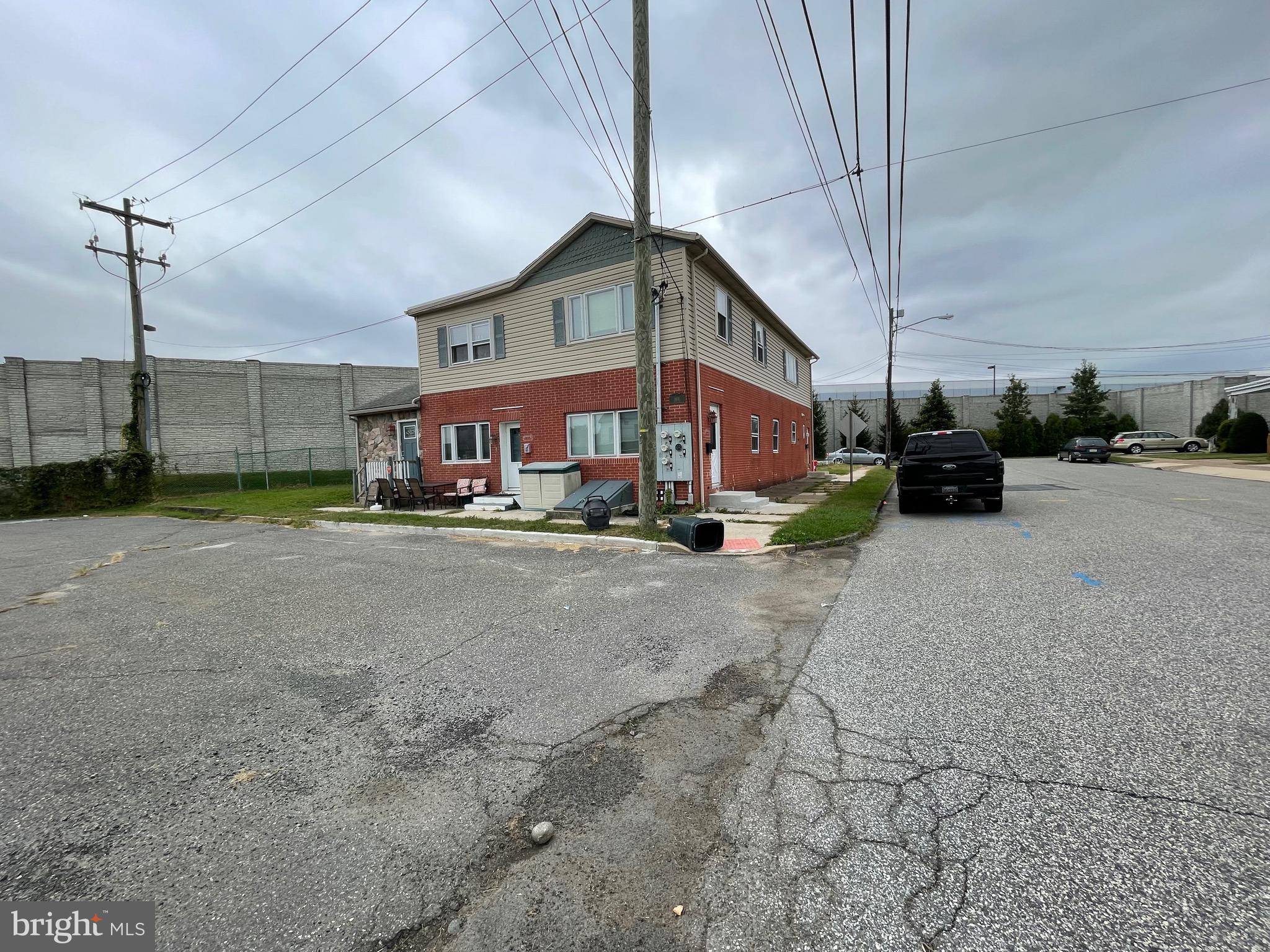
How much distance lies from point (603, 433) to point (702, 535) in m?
6.27

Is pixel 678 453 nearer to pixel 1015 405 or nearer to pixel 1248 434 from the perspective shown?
pixel 1248 434

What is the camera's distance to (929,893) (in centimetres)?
206

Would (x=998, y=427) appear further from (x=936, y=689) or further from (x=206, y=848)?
(x=206, y=848)

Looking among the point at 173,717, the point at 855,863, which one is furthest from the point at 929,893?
the point at 173,717

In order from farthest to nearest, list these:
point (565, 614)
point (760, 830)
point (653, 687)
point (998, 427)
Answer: point (998, 427) < point (565, 614) < point (653, 687) < point (760, 830)

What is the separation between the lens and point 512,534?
36.0ft

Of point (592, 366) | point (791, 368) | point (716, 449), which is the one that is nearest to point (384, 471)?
point (592, 366)

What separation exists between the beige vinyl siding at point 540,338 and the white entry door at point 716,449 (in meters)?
2.07

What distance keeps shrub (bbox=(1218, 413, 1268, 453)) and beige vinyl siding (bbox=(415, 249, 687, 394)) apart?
143ft

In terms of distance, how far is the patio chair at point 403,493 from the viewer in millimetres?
16094

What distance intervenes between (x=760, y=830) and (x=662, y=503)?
10588mm

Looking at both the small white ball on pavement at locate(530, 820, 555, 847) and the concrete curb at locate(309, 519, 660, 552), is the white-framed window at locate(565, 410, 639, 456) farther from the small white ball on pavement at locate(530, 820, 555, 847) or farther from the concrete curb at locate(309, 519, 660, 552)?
the small white ball on pavement at locate(530, 820, 555, 847)

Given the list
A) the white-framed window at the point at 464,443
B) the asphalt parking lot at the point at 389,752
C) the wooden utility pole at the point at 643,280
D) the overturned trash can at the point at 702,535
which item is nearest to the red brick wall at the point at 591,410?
the white-framed window at the point at 464,443

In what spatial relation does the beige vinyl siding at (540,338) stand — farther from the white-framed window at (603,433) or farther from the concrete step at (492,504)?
the concrete step at (492,504)
